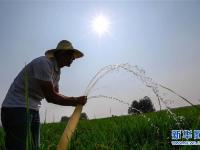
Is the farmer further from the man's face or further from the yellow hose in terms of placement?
the yellow hose

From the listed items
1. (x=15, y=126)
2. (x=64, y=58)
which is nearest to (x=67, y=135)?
(x=15, y=126)

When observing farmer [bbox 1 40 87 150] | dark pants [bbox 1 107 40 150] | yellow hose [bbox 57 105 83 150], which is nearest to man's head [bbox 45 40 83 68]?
farmer [bbox 1 40 87 150]

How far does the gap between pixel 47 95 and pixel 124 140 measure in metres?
1.42

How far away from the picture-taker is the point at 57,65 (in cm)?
439

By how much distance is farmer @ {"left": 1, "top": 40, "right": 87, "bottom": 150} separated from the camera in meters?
3.94

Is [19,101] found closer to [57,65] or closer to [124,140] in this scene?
[57,65]

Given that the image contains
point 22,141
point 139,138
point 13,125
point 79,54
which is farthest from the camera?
point 139,138

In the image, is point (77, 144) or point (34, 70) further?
point (77, 144)

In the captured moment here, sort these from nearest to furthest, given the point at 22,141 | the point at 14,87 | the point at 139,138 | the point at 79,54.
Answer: the point at 22,141, the point at 14,87, the point at 79,54, the point at 139,138

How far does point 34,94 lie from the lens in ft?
13.8

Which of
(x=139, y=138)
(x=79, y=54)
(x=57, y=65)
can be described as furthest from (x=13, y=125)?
(x=139, y=138)

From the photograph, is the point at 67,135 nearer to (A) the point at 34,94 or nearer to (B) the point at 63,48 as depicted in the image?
(A) the point at 34,94

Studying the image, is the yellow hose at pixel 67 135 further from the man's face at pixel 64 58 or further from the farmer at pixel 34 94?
the man's face at pixel 64 58

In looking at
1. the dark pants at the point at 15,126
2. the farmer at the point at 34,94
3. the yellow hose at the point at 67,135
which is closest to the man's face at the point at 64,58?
the farmer at the point at 34,94
